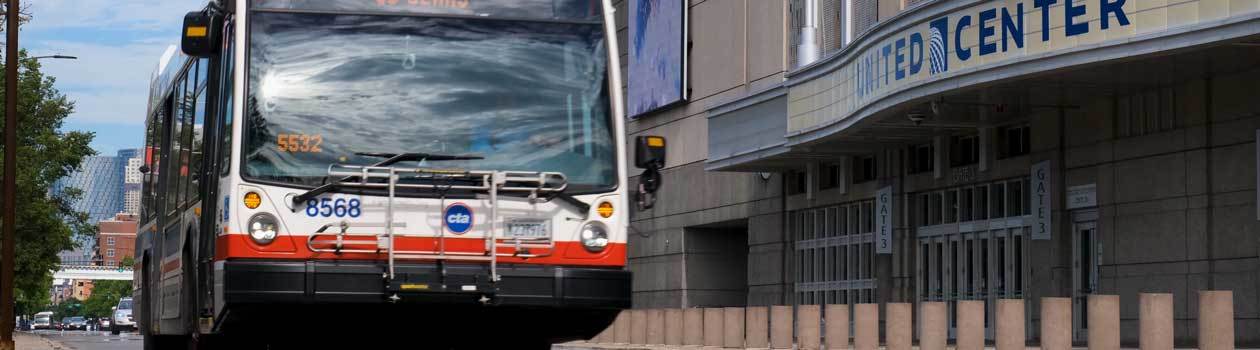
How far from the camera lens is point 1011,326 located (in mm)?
18781

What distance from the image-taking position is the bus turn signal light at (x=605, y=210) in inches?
491

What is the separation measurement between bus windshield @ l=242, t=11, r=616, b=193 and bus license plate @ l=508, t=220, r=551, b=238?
351mm

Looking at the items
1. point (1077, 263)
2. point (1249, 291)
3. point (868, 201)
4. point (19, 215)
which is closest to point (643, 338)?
point (868, 201)

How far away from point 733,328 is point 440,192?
56.1ft

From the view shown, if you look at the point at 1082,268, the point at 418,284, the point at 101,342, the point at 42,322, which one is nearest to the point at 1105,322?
the point at 418,284

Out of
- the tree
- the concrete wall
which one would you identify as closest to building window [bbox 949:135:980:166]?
the concrete wall

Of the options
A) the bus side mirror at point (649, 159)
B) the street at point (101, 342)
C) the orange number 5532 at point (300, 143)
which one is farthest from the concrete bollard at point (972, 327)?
the street at point (101, 342)

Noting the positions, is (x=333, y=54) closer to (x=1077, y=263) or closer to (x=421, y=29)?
(x=421, y=29)

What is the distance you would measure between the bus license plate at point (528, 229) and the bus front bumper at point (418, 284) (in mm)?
204

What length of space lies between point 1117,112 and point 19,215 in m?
41.9

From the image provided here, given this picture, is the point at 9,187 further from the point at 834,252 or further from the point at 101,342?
the point at 834,252

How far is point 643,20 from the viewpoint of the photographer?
4819 cm

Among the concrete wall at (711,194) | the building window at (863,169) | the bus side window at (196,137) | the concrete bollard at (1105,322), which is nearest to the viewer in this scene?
the bus side window at (196,137)

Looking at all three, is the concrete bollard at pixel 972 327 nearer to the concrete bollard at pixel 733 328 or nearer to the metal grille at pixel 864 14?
the concrete bollard at pixel 733 328
